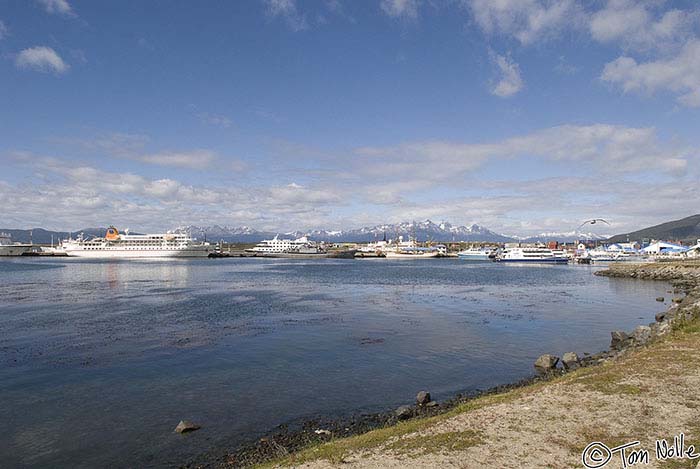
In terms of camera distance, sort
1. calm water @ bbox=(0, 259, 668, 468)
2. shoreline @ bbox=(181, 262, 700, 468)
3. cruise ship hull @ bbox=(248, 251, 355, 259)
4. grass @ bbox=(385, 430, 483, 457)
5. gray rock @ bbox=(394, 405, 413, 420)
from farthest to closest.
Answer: cruise ship hull @ bbox=(248, 251, 355, 259) → gray rock @ bbox=(394, 405, 413, 420) → calm water @ bbox=(0, 259, 668, 468) → shoreline @ bbox=(181, 262, 700, 468) → grass @ bbox=(385, 430, 483, 457)

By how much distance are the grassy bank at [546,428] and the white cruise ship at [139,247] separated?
139927mm

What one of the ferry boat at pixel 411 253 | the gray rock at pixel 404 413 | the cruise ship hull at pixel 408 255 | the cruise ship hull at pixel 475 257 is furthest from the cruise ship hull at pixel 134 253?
the gray rock at pixel 404 413

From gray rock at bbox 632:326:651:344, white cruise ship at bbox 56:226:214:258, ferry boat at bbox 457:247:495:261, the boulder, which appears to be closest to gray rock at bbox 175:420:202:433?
the boulder

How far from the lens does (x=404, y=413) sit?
13.0 meters

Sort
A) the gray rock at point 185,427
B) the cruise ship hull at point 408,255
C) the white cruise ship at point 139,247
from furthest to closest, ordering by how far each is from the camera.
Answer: the cruise ship hull at point 408,255
the white cruise ship at point 139,247
the gray rock at point 185,427

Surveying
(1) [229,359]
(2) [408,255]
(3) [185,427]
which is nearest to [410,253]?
(2) [408,255]

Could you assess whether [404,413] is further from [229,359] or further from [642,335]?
[642,335]

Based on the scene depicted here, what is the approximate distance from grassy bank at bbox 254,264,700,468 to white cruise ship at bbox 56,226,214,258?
459 feet

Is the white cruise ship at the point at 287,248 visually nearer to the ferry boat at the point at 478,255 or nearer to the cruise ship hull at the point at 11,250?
the ferry boat at the point at 478,255

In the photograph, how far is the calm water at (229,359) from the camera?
41.8ft

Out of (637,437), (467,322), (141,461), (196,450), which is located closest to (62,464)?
(141,461)

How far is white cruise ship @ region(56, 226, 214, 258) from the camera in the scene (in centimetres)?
13850

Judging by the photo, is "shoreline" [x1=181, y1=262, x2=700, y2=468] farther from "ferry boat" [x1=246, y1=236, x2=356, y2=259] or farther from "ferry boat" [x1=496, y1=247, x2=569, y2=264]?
"ferry boat" [x1=246, y1=236, x2=356, y2=259]

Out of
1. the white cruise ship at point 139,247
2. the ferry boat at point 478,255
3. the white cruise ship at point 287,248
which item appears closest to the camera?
the white cruise ship at point 139,247
